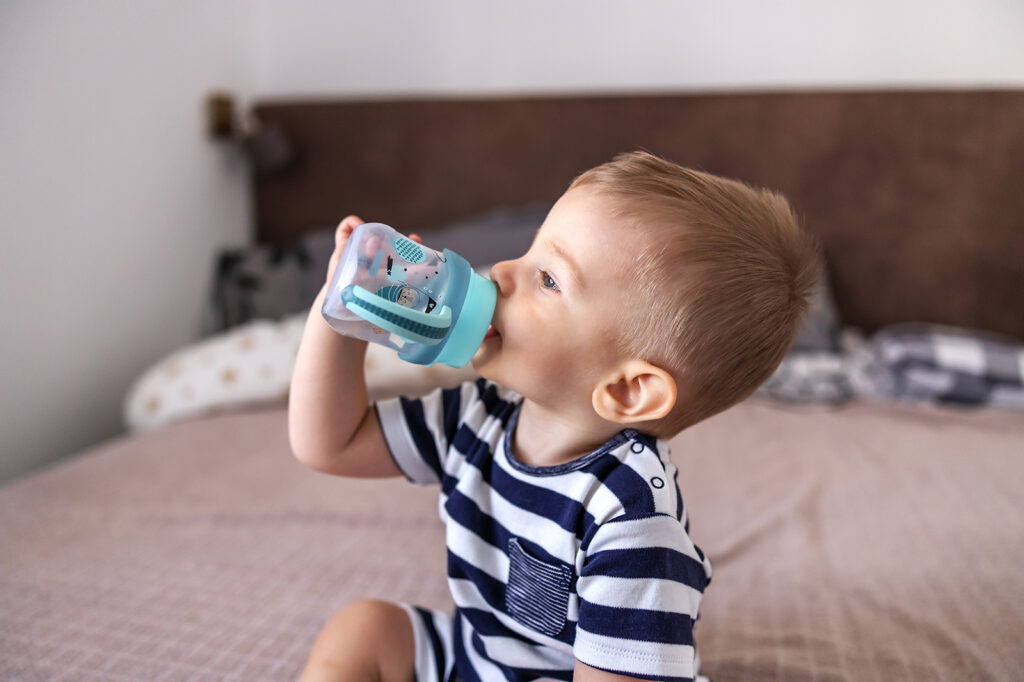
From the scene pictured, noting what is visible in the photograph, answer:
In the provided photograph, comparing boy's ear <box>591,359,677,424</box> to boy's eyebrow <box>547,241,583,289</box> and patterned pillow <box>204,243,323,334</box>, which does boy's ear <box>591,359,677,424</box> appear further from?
patterned pillow <box>204,243,323,334</box>

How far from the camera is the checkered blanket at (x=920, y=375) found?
67.1 inches

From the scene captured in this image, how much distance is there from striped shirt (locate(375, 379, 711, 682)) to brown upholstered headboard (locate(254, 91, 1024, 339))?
146 centimetres

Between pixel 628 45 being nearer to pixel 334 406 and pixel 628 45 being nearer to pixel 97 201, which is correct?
pixel 97 201

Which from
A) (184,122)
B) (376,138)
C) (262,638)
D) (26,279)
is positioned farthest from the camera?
(376,138)

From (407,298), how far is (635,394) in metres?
0.22

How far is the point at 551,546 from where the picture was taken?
25.4 inches

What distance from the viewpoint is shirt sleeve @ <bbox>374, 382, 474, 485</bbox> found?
764 mm

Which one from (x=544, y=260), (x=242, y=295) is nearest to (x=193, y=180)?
(x=242, y=295)

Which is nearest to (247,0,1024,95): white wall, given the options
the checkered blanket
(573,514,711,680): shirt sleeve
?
the checkered blanket

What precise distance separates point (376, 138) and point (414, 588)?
1589 mm

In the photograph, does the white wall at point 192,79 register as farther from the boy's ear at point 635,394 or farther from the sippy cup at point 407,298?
the boy's ear at point 635,394

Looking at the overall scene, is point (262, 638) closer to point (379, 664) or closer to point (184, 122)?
point (379, 664)

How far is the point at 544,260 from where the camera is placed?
66 centimetres

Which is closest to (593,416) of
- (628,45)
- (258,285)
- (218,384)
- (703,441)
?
(703,441)
